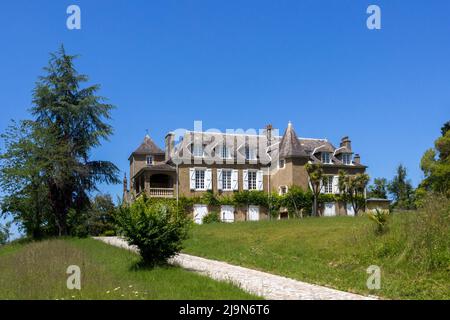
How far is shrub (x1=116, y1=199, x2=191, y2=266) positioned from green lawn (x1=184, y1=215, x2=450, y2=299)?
10.5 ft

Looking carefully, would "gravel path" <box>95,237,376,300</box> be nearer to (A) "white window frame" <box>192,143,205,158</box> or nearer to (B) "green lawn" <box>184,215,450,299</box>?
(B) "green lawn" <box>184,215,450,299</box>

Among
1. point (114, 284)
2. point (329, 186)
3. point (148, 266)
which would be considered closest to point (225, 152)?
point (329, 186)

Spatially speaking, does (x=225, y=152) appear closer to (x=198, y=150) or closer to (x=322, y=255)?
(x=198, y=150)

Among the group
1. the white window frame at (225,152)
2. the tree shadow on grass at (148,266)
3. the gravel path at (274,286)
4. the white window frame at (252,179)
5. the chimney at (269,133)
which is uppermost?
the chimney at (269,133)

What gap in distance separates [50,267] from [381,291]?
9143 millimetres

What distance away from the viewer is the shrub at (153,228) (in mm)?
14914

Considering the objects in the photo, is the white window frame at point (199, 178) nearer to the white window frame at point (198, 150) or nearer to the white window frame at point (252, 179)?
the white window frame at point (198, 150)

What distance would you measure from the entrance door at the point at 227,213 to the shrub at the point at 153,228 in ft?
90.8

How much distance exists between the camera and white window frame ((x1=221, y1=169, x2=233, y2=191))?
145 feet

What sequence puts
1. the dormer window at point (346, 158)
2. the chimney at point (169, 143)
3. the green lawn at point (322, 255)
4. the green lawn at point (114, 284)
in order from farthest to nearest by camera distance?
1. the dormer window at point (346, 158)
2. the chimney at point (169, 143)
3. the green lawn at point (322, 255)
4. the green lawn at point (114, 284)

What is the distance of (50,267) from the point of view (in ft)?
48.4

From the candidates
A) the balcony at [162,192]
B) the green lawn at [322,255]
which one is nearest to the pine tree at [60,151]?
the balcony at [162,192]
